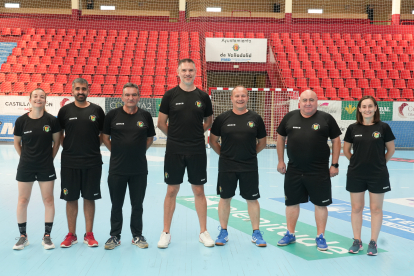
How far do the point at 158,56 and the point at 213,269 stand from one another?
622 inches

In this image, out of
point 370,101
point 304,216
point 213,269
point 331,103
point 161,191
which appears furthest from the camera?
point 331,103

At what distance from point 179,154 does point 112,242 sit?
1261 millimetres

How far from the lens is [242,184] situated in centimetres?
454

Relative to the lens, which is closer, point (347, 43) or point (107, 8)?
point (347, 43)

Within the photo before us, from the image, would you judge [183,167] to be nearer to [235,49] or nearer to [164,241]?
[164,241]

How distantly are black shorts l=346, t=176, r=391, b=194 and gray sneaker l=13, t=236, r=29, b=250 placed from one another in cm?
376

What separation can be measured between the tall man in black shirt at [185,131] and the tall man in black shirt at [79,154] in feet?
2.62

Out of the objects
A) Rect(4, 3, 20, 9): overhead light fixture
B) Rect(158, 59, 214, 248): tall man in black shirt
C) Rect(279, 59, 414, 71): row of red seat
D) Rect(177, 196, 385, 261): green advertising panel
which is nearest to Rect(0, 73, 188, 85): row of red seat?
Rect(279, 59, 414, 71): row of red seat

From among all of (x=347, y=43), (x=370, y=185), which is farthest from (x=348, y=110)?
(x=370, y=185)

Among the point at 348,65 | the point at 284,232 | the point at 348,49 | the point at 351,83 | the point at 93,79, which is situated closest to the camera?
the point at 284,232

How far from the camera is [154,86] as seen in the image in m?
16.7

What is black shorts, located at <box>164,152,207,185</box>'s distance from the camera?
444 cm

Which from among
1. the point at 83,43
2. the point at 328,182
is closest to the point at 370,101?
the point at 328,182

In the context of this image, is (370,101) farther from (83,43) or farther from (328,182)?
(83,43)
